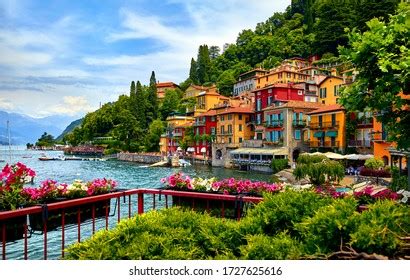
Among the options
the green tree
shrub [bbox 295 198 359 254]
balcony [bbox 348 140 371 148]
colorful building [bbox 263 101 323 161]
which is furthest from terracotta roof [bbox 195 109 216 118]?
shrub [bbox 295 198 359 254]

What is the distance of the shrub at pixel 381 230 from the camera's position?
162cm

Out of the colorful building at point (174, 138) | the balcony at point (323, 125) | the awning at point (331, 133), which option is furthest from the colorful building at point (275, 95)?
the colorful building at point (174, 138)

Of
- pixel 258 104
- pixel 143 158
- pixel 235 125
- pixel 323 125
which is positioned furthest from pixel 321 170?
pixel 143 158

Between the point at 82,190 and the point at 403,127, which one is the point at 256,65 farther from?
the point at 82,190

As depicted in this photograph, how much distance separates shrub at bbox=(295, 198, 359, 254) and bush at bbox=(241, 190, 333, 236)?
185 millimetres

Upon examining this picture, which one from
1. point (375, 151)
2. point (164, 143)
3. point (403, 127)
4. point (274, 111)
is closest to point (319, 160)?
point (375, 151)

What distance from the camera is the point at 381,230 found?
5.32ft

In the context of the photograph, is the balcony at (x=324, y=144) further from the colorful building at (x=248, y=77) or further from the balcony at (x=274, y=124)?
the colorful building at (x=248, y=77)

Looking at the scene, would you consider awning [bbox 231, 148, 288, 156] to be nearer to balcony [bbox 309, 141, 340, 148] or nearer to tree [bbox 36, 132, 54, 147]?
balcony [bbox 309, 141, 340, 148]

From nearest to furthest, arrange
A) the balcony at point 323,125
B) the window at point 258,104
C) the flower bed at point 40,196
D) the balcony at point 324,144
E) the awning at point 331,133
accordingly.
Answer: the flower bed at point 40,196 < the balcony at point 323,125 < the awning at point 331,133 < the balcony at point 324,144 < the window at point 258,104

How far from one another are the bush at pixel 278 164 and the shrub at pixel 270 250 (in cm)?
1904

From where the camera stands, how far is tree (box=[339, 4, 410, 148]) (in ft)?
7.82

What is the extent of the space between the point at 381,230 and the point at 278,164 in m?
19.5
